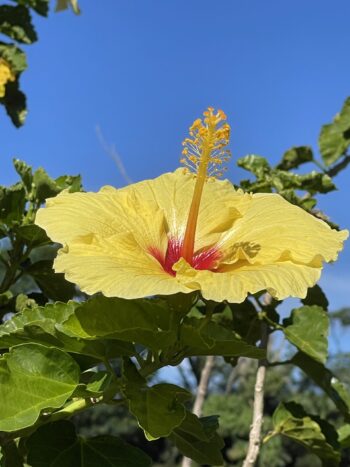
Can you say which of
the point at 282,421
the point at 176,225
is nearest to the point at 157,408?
the point at 176,225

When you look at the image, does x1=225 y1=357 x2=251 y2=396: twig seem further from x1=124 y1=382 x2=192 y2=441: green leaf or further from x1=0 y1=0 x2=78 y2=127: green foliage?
x1=0 y1=0 x2=78 y2=127: green foliage

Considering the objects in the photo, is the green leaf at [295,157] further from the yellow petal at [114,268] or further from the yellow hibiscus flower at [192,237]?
the yellow petal at [114,268]

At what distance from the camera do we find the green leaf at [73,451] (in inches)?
39.7

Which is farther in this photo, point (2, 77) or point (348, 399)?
point (2, 77)

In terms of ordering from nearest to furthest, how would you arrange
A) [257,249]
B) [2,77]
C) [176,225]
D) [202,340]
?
[202,340] → [257,249] → [176,225] → [2,77]

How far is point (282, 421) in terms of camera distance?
1.60 metres

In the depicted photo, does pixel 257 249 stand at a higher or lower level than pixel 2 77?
lower

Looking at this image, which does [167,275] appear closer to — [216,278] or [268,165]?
[216,278]

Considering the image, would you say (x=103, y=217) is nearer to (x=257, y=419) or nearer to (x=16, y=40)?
(x=257, y=419)

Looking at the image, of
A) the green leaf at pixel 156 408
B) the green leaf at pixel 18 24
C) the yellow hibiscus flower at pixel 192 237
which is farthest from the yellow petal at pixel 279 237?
the green leaf at pixel 18 24

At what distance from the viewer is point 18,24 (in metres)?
2.72

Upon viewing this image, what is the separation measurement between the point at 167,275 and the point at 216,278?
71mm

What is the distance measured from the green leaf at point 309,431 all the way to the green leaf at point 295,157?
69cm

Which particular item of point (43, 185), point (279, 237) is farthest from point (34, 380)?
point (43, 185)
